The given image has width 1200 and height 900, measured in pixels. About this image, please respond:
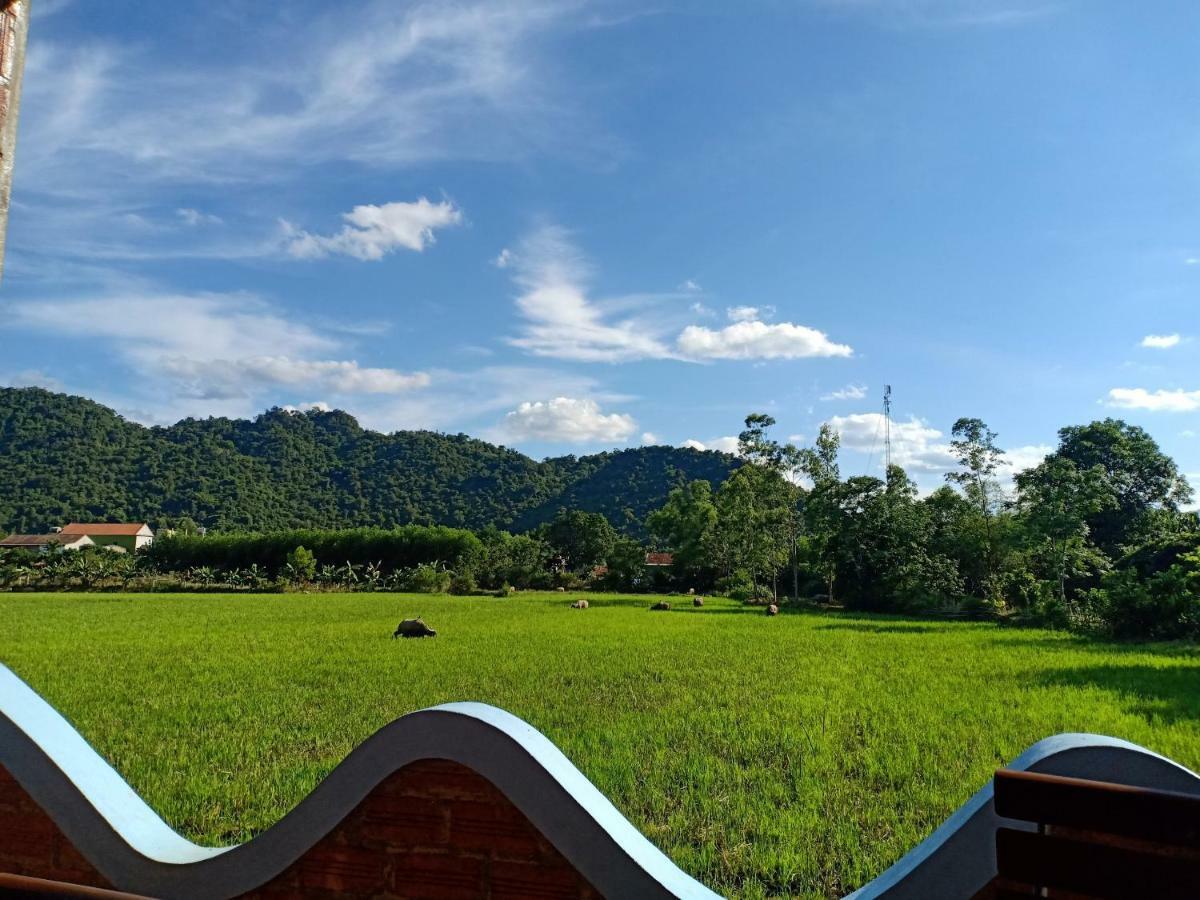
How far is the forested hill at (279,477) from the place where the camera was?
2499 inches

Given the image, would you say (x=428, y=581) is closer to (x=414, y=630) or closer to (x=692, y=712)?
(x=414, y=630)

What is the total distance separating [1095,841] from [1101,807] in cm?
15

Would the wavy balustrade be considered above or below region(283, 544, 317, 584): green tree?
above

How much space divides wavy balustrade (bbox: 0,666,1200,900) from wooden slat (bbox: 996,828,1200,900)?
13cm

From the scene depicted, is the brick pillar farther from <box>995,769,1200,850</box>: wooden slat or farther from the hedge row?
the hedge row

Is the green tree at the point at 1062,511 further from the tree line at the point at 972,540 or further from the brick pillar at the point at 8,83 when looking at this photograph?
the brick pillar at the point at 8,83

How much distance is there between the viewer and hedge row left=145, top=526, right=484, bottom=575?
144 feet

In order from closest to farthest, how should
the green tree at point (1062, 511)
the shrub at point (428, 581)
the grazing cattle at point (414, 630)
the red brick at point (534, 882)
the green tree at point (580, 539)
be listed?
the red brick at point (534, 882), the grazing cattle at point (414, 630), the green tree at point (1062, 511), the shrub at point (428, 581), the green tree at point (580, 539)

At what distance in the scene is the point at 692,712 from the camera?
7156mm

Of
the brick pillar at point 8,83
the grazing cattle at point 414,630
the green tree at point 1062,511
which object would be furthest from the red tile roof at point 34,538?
the brick pillar at point 8,83

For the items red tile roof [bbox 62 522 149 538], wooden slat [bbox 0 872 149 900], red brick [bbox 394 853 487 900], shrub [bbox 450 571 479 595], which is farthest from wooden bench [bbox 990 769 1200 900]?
red tile roof [bbox 62 522 149 538]

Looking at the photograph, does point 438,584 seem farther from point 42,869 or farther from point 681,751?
point 42,869

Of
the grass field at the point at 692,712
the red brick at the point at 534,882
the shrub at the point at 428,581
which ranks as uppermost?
the red brick at the point at 534,882

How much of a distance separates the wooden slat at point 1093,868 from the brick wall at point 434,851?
0.94 meters
